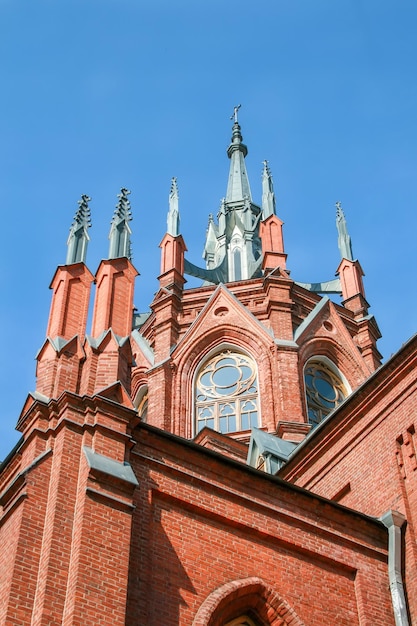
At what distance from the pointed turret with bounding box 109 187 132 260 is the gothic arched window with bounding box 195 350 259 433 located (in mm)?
12508

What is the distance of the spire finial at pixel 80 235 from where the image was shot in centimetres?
1622

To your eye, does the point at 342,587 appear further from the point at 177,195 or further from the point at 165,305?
the point at 177,195

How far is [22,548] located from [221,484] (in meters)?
3.55

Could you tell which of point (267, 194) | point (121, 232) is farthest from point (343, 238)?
point (121, 232)

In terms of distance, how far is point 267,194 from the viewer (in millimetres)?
37188

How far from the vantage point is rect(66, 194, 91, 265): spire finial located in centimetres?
1622

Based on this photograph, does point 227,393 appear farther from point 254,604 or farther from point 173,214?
point 254,604

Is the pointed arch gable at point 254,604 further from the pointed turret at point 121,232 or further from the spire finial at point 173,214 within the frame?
the spire finial at point 173,214

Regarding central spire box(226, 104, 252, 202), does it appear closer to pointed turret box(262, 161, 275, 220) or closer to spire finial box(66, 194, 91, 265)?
pointed turret box(262, 161, 275, 220)

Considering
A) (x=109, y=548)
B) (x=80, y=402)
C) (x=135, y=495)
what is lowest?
(x=109, y=548)

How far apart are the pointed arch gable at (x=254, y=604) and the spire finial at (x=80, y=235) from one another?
20.5ft

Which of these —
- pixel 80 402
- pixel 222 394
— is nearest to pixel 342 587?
pixel 80 402

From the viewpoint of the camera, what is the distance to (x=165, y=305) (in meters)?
32.3

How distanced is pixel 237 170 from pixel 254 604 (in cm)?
3502
